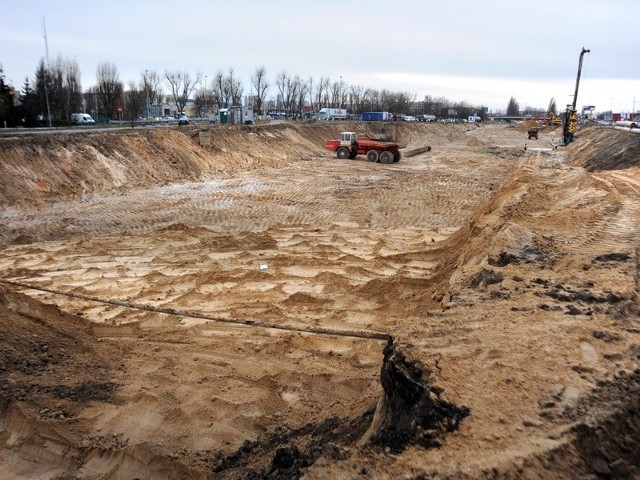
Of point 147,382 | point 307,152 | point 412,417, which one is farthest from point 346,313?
point 307,152

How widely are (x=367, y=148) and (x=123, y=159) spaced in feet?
50.8

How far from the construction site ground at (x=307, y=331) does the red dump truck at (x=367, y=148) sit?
46.2 ft

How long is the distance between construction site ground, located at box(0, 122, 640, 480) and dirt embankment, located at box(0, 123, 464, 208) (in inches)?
12.3

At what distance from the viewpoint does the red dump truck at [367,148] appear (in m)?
32.5

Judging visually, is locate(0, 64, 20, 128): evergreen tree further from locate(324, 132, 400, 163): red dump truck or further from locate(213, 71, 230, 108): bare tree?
locate(213, 71, 230, 108): bare tree

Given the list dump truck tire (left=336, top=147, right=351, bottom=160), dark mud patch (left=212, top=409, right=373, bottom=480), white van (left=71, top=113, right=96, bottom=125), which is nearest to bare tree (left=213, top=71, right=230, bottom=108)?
white van (left=71, top=113, right=96, bottom=125)

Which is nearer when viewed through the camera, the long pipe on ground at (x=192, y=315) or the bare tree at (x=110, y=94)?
the long pipe on ground at (x=192, y=315)

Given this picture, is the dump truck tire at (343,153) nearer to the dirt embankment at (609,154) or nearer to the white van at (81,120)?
the dirt embankment at (609,154)

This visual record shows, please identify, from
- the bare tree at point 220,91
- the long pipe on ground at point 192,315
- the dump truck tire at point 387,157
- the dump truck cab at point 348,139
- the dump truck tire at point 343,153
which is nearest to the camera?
the long pipe on ground at point 192,315

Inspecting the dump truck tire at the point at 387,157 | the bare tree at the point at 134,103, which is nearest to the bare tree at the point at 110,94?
the bare tree at the point at 134,103

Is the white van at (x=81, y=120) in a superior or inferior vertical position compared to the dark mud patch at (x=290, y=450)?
superior

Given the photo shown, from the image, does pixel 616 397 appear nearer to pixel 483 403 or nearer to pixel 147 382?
pixel 483 403

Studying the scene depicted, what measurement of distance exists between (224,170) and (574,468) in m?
25.7

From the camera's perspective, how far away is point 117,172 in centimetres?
2223
